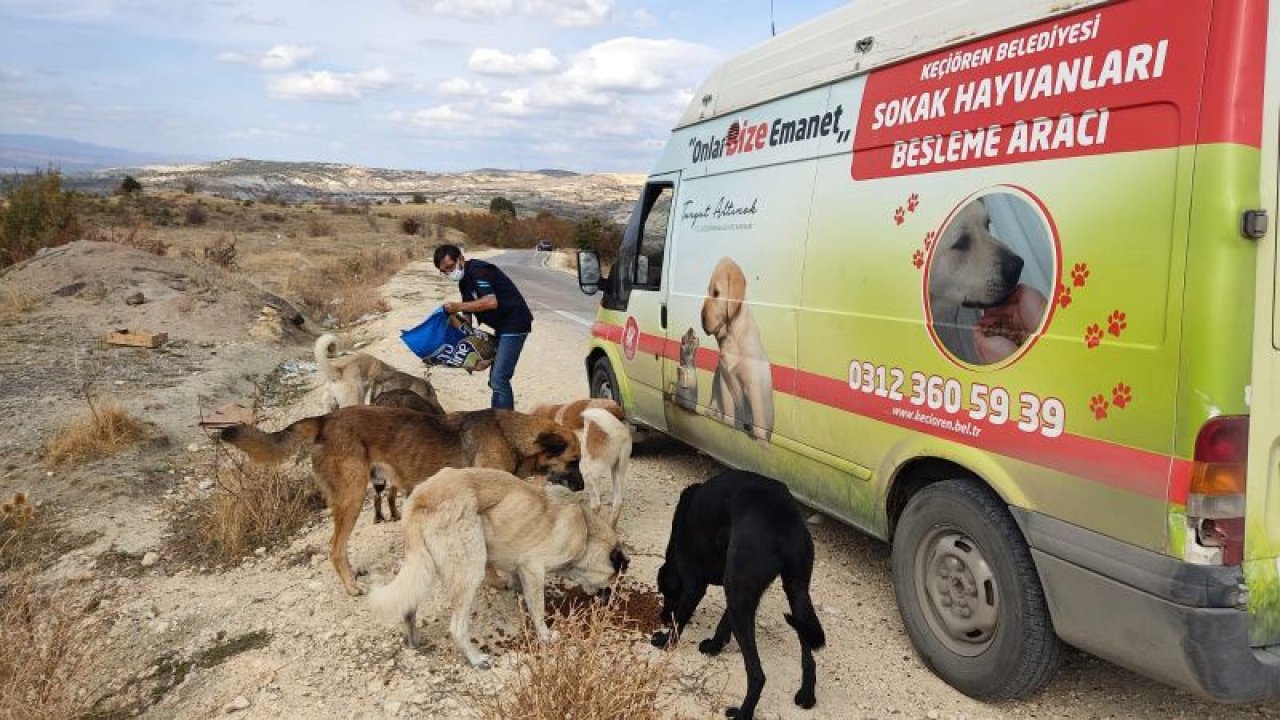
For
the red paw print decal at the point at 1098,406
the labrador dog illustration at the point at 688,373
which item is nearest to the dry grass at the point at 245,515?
the labrador dog illustration at the point at 688,373

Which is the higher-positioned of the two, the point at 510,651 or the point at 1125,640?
the point at 1125,640

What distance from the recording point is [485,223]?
57.9 meters

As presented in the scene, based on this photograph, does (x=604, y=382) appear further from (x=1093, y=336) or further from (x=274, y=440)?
(x=1093, y=336)

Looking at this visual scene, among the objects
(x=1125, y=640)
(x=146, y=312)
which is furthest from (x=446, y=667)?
(x=146, y=312)

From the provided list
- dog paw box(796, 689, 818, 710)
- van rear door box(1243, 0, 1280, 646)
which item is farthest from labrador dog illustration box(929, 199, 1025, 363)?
dog paw box(796, 689, 818, 710)

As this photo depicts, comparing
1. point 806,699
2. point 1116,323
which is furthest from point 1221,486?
point 806,699

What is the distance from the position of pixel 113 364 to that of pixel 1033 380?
11.9m

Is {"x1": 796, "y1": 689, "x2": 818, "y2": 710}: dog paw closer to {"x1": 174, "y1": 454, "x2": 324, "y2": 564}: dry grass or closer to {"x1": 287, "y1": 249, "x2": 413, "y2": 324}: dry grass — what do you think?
{"x1": 174, "y1": 454, "x2": 324, "y2": 564}: dry grass

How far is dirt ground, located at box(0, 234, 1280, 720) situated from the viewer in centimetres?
383

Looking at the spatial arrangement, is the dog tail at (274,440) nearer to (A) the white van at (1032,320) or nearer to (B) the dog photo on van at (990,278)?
(A) the white van at (1032,320)

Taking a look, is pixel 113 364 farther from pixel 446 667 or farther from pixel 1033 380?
pixel 1033 380

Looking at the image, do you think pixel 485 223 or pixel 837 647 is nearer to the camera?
pixel 837 647

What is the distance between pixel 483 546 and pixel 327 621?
3.85 feet

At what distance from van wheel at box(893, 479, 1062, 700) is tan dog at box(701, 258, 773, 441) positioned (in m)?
1.23
